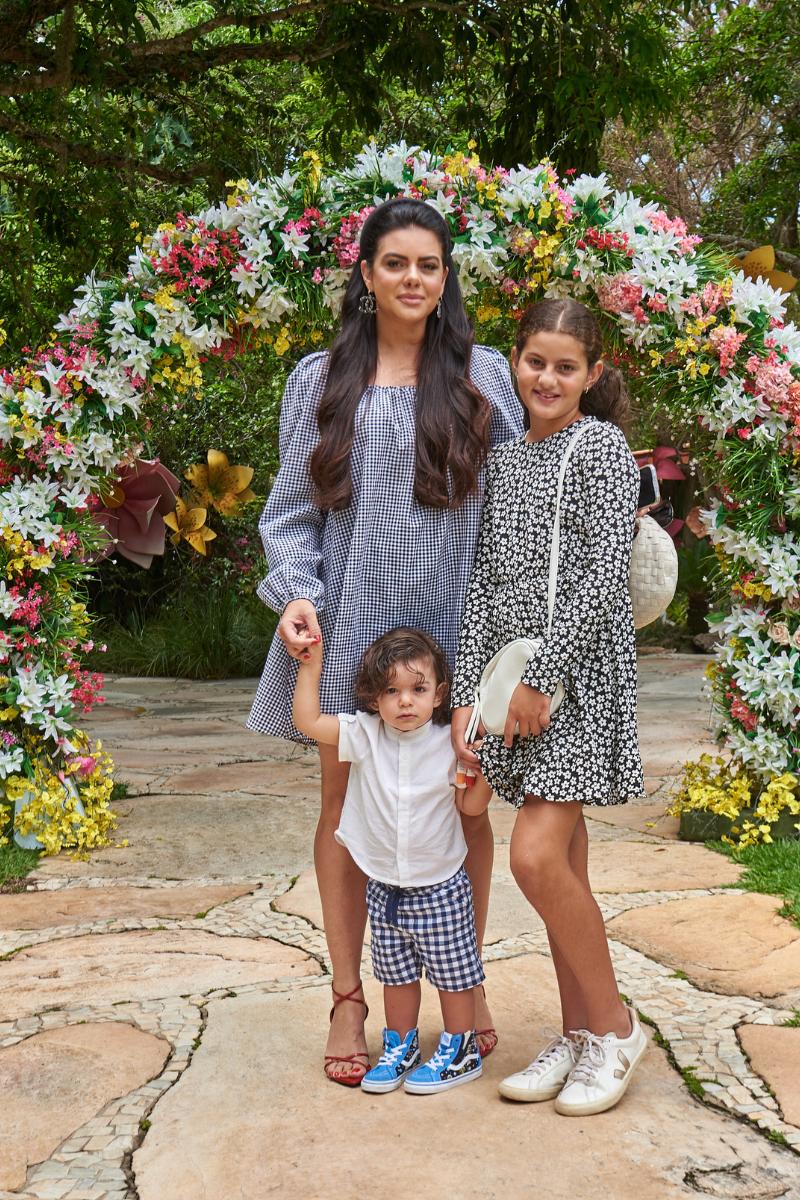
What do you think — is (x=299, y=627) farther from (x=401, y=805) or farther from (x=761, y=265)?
(x=761, y=265)

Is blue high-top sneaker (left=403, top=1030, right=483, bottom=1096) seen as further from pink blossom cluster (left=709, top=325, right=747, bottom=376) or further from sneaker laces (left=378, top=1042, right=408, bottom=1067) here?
pink blossom cluster (left=709, top=325, right=747, bottom=376)

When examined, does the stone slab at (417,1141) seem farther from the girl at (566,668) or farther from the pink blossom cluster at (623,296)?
the pink blossom cluster at (623,296)

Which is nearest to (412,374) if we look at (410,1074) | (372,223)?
(372,223)

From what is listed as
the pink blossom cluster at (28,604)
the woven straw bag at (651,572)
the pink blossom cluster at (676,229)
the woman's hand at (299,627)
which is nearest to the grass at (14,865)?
the pink blossom cluster at (28,604)

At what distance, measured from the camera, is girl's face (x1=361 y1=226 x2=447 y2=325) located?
96.8 inches

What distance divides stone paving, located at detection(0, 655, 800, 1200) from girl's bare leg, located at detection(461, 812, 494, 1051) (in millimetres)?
75

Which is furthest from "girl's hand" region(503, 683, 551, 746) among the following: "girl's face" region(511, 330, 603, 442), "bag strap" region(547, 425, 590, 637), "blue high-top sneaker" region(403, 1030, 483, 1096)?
"blue high-top sneaker" region(403, 1030, 483, 1096)

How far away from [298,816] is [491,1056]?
2.37m

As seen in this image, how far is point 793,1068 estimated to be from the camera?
2482mm

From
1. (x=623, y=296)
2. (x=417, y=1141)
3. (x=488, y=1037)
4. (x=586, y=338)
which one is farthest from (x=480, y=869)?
(x=623, y=296)

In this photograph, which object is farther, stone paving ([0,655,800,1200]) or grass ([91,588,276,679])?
grass ([91,588,276,679])

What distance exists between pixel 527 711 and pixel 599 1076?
68 centimetres

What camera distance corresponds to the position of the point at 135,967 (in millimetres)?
3160

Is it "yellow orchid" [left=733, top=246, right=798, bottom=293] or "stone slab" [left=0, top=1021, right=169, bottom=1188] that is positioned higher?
"yellow orchid" [left=733, top=246, right=798, bottom=293]
